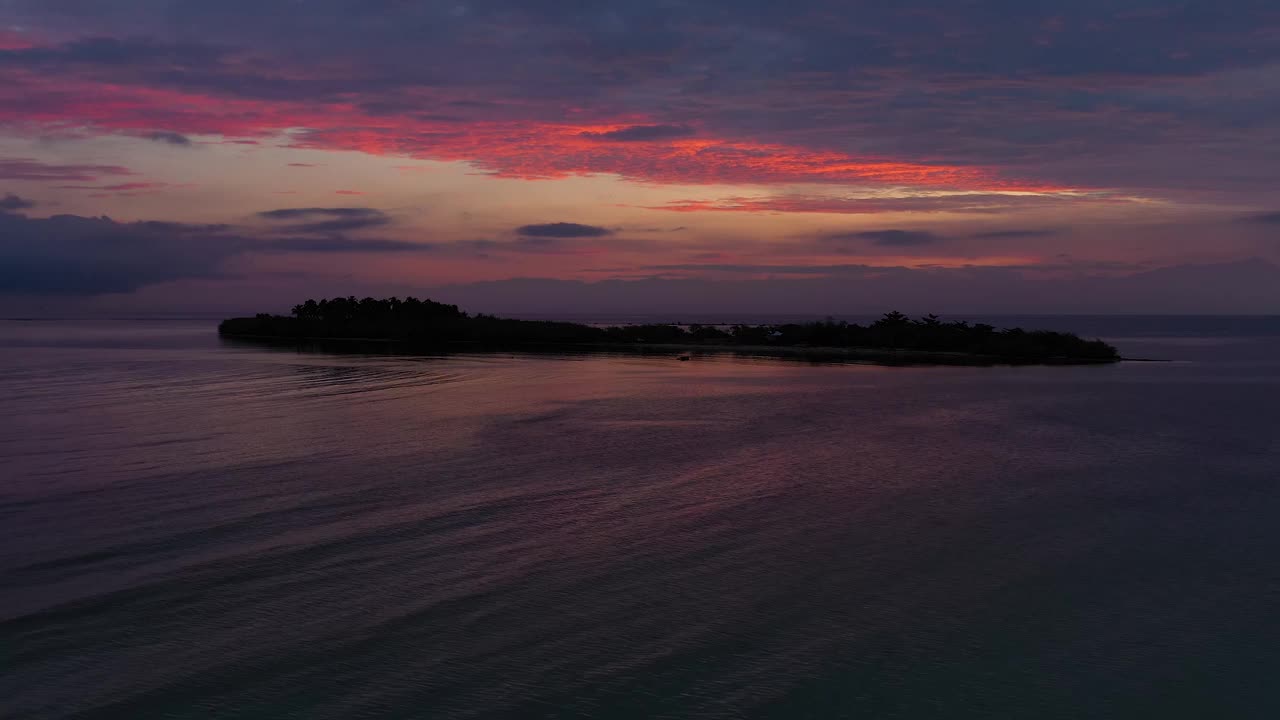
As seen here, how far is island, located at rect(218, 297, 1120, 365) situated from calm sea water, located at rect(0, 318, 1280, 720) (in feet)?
118

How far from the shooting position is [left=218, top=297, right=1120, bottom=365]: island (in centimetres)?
5884

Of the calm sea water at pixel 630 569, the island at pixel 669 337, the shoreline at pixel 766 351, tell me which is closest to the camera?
the calm sea water at pixel 630 569

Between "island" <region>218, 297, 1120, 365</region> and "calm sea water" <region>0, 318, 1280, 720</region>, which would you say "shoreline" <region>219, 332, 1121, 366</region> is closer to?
"island" <region>218, 297, 1120, 365</region>

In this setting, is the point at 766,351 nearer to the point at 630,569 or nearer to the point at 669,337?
the point at 669,337

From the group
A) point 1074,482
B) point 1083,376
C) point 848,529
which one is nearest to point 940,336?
point 1083,376

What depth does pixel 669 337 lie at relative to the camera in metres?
76.5

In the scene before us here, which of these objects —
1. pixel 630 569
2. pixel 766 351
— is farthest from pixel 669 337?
pixel 630 569

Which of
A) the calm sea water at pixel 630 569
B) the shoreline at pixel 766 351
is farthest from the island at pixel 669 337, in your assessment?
the calm sea water at pixel 630 569

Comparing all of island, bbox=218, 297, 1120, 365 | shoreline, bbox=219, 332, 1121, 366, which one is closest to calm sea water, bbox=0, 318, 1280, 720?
shoreline, bbox=219, 332, 1121, 366

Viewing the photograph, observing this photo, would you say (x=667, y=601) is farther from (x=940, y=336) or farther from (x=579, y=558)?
(x=940, y=336)

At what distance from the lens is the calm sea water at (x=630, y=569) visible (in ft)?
25.4

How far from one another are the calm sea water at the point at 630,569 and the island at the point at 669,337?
118 feet

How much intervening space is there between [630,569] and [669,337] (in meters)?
65.7

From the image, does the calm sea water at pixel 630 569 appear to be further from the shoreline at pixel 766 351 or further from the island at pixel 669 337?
the island at pixel 669 337
